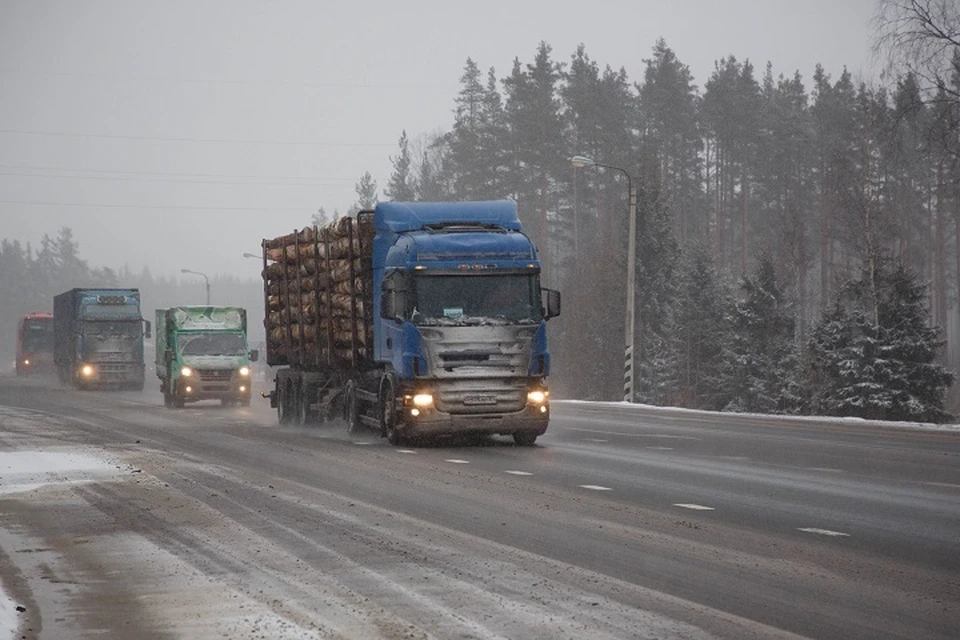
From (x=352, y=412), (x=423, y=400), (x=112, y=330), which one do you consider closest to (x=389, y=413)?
(x=423, y=400)

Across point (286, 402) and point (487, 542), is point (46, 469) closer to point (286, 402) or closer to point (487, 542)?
point (487, 542)

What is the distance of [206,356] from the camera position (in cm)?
4197

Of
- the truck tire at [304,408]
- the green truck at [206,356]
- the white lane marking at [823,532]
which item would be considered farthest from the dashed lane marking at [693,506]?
the green truck at [206,356]

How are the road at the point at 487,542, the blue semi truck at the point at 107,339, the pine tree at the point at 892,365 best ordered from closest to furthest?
the road at the point at 487,542, the pine tree at the point at 892,365, the blue semi truck at the point at 107,339

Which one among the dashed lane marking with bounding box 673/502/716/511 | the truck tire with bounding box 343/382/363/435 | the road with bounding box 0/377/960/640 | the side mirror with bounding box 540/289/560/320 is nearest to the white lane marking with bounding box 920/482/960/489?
the road with bounding box 0/377/960/640

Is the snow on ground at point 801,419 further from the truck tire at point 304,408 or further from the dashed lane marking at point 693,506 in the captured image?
the dashed lane marking at point 693,506

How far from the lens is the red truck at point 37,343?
84750 millimetres

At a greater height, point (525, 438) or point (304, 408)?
point (304, 408)

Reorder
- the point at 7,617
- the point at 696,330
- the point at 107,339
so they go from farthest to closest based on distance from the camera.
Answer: the point at 696,330 < the point at 107,339 < the point at 7,617

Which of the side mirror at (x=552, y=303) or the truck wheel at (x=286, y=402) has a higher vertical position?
the side mirror at (x=552, y=303)

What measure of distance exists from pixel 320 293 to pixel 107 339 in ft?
108

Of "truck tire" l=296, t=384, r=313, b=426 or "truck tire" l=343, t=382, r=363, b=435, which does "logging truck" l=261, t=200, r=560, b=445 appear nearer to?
"truck tire" l=343, t=382, r=363, b=435

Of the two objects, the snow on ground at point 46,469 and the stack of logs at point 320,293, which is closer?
the snow on ground at point 46,469

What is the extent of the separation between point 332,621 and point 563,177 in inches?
3522
